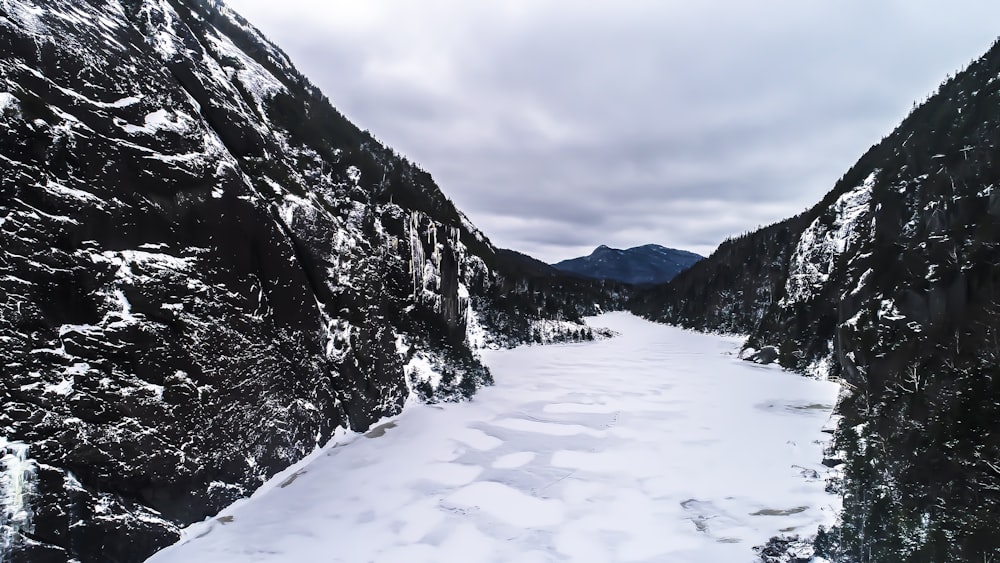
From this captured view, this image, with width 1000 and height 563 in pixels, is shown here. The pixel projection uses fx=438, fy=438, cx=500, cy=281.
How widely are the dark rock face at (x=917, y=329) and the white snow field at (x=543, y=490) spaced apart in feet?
10.3

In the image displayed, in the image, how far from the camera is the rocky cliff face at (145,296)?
10797mm

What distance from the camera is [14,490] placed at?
9.73 metres

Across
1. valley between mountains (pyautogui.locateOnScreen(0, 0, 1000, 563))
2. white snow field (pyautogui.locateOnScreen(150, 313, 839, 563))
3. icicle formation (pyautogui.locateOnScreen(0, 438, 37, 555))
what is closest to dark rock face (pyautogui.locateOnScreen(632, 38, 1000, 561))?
valley between mountains (pyautogui.locateOnScreen(0, 0, 1000, 563))

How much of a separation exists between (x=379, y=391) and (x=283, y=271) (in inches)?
375

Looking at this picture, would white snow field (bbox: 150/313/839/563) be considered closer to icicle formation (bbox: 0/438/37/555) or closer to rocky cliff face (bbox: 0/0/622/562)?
rocky cliff face (bbox: 0/0/622/562)

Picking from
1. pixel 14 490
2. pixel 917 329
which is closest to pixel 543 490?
pixel 14 490

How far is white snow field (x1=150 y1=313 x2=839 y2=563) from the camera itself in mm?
13305

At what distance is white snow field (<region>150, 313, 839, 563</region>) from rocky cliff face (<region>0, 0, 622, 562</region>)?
79.1 inches

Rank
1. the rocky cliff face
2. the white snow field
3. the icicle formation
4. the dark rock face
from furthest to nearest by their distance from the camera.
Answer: the white snow field, the rocky cliff face, the dark rock face, the icicle formation

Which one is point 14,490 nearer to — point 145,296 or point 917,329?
point 145,296

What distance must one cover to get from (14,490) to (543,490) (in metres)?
15.3

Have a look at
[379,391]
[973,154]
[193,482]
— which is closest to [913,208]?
[973,154]

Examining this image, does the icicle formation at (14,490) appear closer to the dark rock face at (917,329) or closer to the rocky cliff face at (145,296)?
the rocky cliff face at (145,296)

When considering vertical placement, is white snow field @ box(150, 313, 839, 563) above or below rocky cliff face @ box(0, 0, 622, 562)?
below
